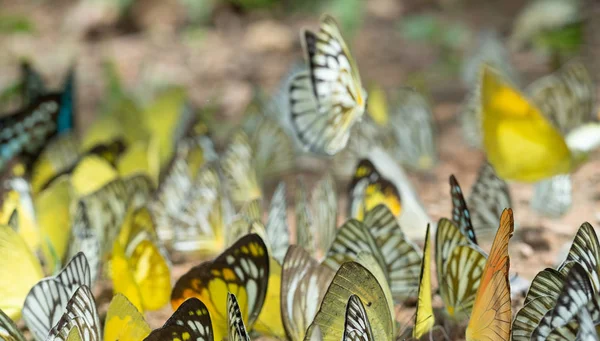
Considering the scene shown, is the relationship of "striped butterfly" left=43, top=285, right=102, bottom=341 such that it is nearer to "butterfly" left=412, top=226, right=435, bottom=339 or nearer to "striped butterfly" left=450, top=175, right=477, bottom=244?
"butterfly" left=412, top=226, right=435, bottom=339

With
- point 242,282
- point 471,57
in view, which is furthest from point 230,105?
point 242,282

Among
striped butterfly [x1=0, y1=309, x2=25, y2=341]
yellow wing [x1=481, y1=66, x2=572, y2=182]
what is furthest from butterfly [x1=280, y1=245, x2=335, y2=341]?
yellow wing [x1=481, y1=66, x2=572, y2=182]

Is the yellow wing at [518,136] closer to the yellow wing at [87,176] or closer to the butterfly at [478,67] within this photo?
the butterfly at [478,67]

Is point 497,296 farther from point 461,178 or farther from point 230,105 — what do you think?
point 230,105

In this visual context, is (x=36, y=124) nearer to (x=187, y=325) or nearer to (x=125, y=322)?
(x=125, y=322)

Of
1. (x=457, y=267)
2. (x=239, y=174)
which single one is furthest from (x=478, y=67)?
(x=457, y=267)
